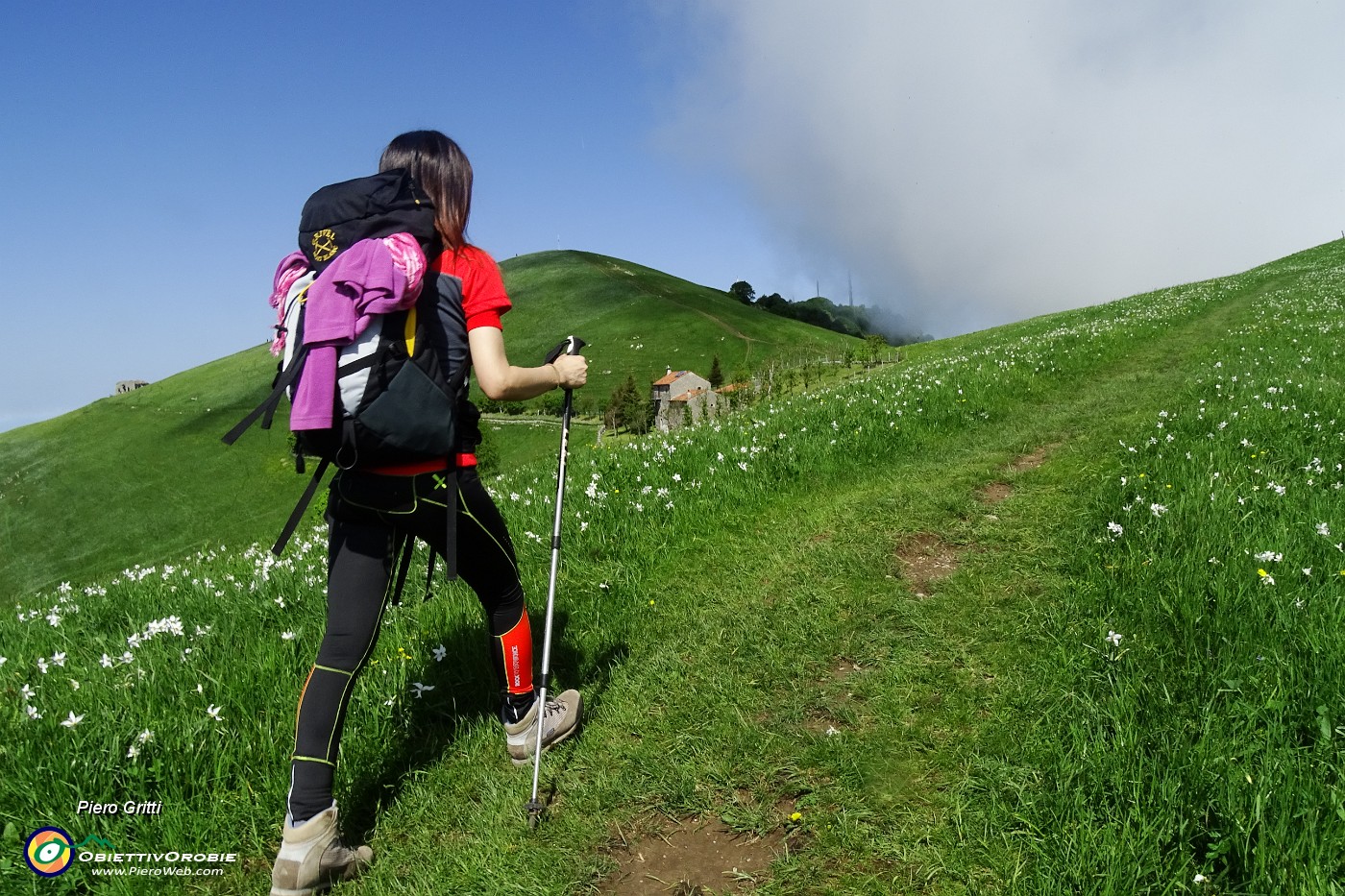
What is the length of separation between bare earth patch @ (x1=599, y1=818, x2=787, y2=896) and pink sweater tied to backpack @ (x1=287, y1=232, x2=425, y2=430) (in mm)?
2842

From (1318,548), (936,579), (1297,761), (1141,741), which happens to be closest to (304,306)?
(1141,741)

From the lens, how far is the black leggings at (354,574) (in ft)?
12.6

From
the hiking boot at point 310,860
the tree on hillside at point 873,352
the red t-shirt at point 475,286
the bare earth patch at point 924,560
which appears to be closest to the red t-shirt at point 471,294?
the red t-shirt at point 475,286

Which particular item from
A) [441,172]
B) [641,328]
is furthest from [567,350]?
[641,328]

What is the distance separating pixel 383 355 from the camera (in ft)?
11.9

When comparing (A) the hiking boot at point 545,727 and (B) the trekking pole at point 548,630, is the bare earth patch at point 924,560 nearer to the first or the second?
(A) the hiking boot at point 545,727

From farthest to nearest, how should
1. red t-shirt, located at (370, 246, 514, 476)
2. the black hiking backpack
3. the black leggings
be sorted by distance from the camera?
red t-shirt, located at (370, 246, 514, 476)
the black leggings
the black hiking backpack

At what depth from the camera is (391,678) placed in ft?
17.7

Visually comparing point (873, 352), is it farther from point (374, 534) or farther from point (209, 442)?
point (209, 442)

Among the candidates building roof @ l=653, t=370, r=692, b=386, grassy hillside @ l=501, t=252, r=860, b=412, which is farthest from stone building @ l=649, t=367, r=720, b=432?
grassy hillside @ l=501, t=252, r=860, b=412

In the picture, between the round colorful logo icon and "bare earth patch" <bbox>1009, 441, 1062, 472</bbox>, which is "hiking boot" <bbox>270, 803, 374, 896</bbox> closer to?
the round colorful logo icon

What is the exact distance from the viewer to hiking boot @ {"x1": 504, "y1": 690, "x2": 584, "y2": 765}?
15.6ft

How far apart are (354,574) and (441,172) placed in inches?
93.6

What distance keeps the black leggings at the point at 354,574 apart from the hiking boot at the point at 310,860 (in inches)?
2.9
